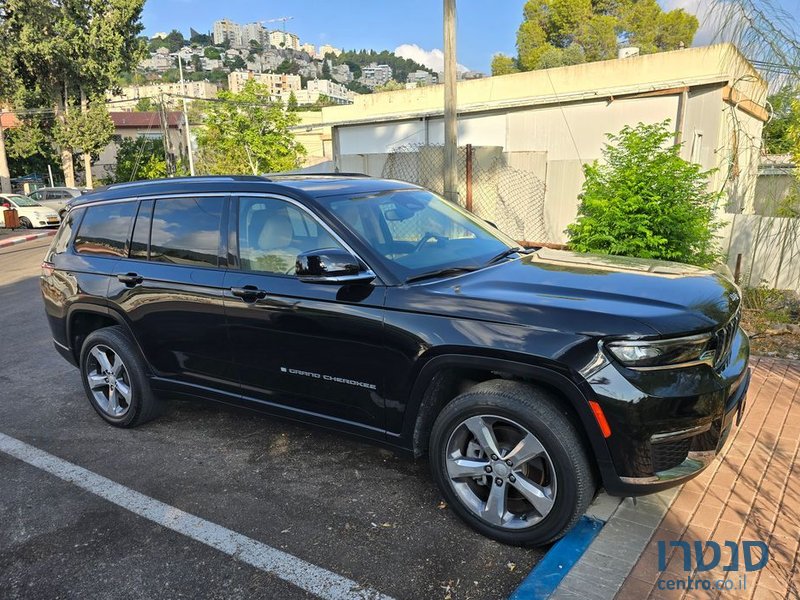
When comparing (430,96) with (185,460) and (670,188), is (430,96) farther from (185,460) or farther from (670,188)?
(185,460)

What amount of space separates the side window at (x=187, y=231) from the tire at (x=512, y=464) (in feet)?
6.45

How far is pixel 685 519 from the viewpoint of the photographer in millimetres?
3008

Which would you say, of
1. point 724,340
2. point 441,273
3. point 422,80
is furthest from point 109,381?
point 422,80

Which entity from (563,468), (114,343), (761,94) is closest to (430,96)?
(761,94)

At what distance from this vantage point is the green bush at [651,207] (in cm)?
607

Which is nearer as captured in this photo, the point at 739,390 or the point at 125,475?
the point at 739,390

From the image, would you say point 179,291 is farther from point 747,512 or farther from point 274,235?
point 747,512

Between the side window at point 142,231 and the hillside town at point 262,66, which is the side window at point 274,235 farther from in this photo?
the hillside town at point 262,66

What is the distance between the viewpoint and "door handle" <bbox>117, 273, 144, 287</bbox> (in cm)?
418

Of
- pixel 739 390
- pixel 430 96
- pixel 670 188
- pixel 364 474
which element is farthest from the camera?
pixel 430 96

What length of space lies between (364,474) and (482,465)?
1040mm

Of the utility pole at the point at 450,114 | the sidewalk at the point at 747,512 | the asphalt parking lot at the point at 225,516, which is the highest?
the utility pole at the point at 450,114

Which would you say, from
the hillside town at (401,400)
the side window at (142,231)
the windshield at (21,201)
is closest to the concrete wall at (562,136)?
the hillside town at (401,400)

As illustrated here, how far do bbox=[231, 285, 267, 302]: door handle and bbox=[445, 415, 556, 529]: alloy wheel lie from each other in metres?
1.43
